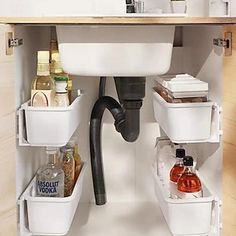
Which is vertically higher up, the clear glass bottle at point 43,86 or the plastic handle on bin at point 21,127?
the clear glass bottle at point 43,86

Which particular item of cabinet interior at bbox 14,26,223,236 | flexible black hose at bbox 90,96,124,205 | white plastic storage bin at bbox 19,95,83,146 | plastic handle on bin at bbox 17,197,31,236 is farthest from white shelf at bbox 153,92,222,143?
plastic handle on bin at bbox 17,197,31,236

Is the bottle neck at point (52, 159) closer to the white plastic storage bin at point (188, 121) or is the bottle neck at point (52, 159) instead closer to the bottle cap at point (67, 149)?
the bottle cap at point (67, 149)

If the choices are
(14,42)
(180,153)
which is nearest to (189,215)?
(180,153)

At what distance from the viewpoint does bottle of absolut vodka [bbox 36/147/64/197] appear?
5.11 feet

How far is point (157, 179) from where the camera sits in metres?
1.72

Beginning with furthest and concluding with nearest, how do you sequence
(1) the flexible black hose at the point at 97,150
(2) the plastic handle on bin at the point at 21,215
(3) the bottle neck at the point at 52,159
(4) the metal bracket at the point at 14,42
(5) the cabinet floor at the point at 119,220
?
(1) the flexible black hose at the point at 97,150 < (5) the cabinet floor at the point at 119,220 < (3) the bottle neck at the point at 52,159 < (2) the plastic handle on bin at the point at 21,215 < (4) the metal bracket at the point at 14,42

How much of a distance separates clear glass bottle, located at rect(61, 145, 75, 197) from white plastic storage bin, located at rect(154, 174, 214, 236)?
35cm

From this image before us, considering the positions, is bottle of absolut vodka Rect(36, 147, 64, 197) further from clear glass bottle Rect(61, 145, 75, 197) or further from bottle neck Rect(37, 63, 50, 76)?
bottle neck Rect(37, 63, 50, 76)

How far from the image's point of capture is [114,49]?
1.44 meters

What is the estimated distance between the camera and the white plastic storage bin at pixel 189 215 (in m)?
1.51

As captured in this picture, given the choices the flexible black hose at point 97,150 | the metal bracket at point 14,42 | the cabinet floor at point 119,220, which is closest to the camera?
the metal bracket at point 14,42

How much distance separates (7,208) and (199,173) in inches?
31.2

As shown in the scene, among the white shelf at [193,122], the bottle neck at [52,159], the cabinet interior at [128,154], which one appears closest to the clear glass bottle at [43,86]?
the cabinet interior at [128,154]

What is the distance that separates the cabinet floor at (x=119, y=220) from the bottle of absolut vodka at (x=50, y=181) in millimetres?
291
